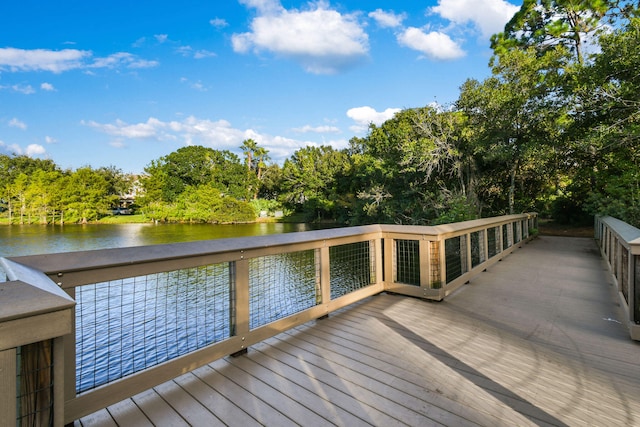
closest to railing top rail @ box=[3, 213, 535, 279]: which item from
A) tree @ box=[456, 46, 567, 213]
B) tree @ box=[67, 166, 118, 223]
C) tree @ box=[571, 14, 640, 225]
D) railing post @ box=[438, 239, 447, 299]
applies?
railing post @ box=[438, 239, 447, 299]

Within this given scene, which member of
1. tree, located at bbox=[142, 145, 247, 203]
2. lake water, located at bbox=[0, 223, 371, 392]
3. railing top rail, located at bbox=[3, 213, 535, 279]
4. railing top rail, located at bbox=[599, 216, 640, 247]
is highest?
tree, located at bbox=[142, 145, 247, 203]

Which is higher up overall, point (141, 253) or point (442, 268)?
point (141, 253)

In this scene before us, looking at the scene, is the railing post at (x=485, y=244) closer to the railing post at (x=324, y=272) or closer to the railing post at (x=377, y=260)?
the railing post at (x=377, y=260)

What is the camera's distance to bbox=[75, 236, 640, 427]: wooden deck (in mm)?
1667

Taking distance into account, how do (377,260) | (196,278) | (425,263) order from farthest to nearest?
1. (377,260)
2. (425,263)
3. (196,278)

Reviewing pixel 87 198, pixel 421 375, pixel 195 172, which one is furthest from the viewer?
pixel 195 172

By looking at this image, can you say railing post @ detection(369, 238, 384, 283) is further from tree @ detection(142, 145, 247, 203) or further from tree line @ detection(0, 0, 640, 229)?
tree @ detection(142, 145, 247, 203)

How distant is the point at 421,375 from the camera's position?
81.3 inches

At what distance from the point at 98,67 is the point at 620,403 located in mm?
33360

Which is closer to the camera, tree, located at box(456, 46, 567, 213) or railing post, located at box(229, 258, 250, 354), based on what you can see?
railing post, located at box(229, 258, 250, 354)

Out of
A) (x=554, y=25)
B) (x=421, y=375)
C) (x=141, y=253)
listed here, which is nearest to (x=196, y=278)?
(x=141, y=253)

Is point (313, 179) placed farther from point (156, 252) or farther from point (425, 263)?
point (156, 252)

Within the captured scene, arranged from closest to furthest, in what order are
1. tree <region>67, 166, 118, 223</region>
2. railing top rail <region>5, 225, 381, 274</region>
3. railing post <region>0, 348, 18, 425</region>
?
railing post <region>0, 348, 18, 425</region>, railing top rail <region>5, 225, 381, 274</region>, tree <region>67, 166, 118, 223</region>

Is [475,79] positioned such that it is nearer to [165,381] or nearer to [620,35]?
[620,35]
